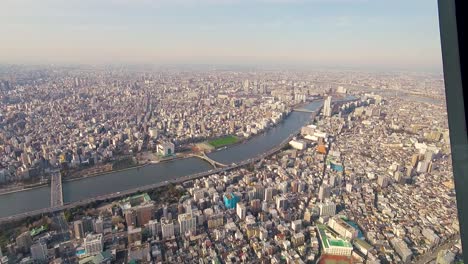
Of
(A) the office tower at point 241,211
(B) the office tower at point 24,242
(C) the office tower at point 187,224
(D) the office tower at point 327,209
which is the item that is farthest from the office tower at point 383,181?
(B) the office tower at point 24,242

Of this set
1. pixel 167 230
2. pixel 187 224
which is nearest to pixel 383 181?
pixel 187 224

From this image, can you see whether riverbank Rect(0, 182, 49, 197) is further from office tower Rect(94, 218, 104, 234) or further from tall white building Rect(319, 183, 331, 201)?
tall white building Rect(319, 183, 331, 201)

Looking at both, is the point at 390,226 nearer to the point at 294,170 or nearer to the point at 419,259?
the point at 419,259

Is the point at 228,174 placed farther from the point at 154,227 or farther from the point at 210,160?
the point at 154,227

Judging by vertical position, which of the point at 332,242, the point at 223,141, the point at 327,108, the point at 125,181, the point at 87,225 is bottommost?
the point at 332,242

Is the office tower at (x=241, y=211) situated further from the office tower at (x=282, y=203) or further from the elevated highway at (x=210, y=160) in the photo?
the elevated highway at (x=210, y=160)
